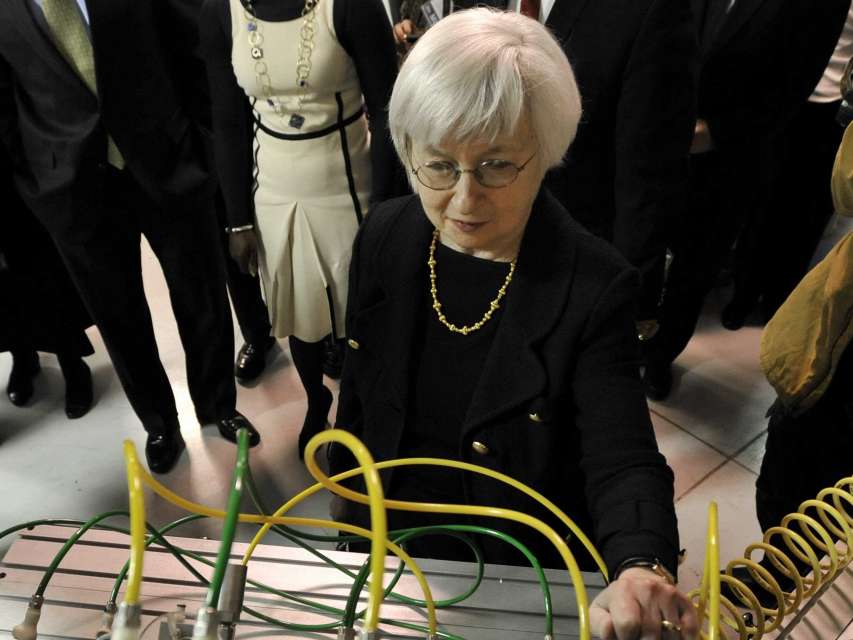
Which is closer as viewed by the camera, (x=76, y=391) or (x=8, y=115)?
(x=8, y=115)

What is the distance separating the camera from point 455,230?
0.93 m

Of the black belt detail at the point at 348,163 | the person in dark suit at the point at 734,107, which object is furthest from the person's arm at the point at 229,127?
the person in dark suit at the point at 734,107

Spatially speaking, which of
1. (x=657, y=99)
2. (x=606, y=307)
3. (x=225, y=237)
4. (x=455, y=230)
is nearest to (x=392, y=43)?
(x=657, y=99)

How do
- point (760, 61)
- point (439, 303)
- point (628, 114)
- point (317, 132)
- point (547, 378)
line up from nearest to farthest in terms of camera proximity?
point (547, 378) < point (439, 303) < point (628, 114) < point (317, 132) < point (760, 61)

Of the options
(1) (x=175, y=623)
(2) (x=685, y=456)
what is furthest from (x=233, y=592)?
(2) (x=685, y=456)

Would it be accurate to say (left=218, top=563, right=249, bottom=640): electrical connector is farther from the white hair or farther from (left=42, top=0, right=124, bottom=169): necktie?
(left=42, top=0, right=124, bottom=169): necktie

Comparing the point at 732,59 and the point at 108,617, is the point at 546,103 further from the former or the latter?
the point at 732,59

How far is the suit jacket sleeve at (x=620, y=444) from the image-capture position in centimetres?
79

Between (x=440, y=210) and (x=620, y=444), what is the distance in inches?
15.2

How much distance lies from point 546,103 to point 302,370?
1.31m

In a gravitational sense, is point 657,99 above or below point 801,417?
above

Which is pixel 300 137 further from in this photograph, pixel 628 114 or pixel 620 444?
pixel 620 444

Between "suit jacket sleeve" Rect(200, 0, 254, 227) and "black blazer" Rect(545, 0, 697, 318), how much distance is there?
0.73 m

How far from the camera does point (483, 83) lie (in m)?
0.82
